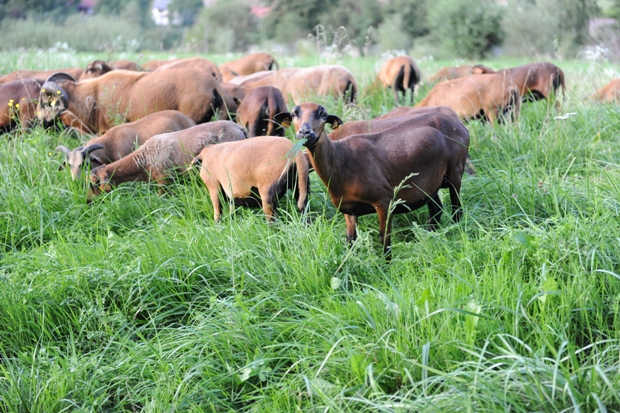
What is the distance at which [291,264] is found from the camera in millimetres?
5113

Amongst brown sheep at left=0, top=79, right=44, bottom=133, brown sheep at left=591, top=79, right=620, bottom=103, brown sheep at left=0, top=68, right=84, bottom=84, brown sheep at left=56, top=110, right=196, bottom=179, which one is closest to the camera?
brown sheep at left=56, top=110, right=196, bottom=179

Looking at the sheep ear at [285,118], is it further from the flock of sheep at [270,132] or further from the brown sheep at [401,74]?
the brown sheep at [401,74]

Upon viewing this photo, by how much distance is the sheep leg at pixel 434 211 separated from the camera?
6039mm

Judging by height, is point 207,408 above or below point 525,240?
below

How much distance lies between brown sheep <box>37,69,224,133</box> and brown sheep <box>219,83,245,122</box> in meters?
0.12

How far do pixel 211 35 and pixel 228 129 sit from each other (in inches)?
1757

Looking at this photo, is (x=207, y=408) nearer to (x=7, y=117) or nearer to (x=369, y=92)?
(x=7, y=117)

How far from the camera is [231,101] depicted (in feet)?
32.4

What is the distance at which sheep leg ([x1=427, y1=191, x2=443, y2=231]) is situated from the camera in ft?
19.8

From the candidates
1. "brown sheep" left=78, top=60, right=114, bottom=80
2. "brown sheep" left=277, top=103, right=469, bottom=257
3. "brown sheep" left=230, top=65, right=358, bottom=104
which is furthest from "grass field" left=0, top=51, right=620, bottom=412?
"brown sheep" left=78, top=60, right=114, bottom=80

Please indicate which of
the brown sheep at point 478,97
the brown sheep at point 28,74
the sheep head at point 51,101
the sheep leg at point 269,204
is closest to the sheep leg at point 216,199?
the sheep leg at point 269,204

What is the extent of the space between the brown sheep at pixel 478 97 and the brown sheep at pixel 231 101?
8.25ft

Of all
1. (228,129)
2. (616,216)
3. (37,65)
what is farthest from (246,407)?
(37,65)

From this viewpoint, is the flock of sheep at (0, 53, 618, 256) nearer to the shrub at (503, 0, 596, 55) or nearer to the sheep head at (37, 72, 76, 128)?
the sheep head at (37, 72, 76, 128)
